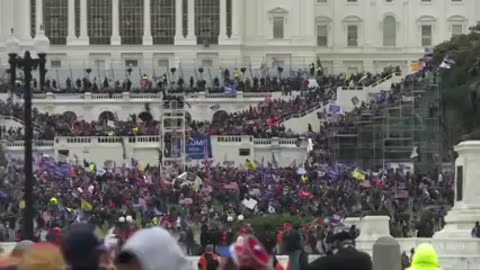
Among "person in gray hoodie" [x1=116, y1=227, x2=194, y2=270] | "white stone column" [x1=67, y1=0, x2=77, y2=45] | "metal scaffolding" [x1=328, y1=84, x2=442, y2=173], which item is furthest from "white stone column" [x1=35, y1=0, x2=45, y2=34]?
"person in gray hoodie" [x1=116, y1=227, x2=194, y2=270]

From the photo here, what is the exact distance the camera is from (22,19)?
4744 inches

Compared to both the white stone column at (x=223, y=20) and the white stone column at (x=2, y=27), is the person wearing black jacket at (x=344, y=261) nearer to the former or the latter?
the white stone column at (x=2, y=27)

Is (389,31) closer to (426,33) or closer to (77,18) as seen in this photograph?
(426,33)

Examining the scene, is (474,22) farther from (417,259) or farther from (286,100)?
(417,259)

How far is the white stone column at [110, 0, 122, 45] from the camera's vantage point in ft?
399

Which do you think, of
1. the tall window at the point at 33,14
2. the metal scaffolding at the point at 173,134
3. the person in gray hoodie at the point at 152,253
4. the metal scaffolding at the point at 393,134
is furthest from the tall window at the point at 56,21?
the person in gray hoodie at the point at 152,253

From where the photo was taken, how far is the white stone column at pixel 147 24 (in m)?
122

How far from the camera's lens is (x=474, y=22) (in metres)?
128

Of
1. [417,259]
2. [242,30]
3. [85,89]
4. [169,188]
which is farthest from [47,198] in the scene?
[242,30]

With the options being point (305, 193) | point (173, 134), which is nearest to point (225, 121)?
point (173, 134)

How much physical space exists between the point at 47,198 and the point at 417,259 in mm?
39666

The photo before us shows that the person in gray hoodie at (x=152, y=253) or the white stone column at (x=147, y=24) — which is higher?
the white stone column at (x=147, y=24)

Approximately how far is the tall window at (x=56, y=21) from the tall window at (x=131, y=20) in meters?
3.97

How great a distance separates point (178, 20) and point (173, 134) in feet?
138
